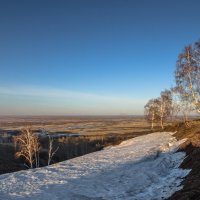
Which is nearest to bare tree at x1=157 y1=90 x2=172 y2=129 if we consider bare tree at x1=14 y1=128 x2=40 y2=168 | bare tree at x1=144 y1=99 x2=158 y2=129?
bare tree at x1=144 y1=99 x2=158 y2=129

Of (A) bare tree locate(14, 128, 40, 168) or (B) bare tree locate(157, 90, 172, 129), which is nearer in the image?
(A) bare tree locate(14, 128, 40, 168)

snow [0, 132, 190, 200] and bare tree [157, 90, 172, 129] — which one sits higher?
bare tree [157, 90, 172, 129]

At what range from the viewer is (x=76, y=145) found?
97.8m

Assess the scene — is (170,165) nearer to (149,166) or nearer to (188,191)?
(149,166)

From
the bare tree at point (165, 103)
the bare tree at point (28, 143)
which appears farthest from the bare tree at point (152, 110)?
the bare tree at point (28, 143)

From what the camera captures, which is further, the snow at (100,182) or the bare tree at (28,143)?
the bare tree at (28,143)

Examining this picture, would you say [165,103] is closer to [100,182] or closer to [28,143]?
[28,143]

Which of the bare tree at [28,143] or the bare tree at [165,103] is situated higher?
the bare tree at [165,103]

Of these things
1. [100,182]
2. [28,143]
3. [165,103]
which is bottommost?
[28,143]

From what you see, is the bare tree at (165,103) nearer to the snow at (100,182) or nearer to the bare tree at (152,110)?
the bare tree at (152,110)

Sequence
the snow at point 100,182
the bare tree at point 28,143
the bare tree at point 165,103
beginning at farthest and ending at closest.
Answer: the bare tree at point 165,103
the bare tree at point 28,143
the snow at point 100,182

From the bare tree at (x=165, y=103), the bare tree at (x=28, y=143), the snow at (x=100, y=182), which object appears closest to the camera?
the snow at (x=100, y=182)

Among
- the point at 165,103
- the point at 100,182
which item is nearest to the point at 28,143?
the point at 100,182

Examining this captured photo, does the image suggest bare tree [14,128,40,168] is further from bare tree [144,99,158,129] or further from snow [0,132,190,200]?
bare tree [144,99,158,129]
